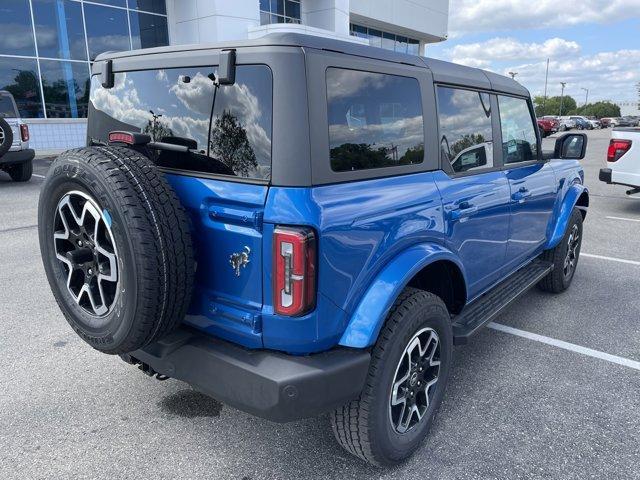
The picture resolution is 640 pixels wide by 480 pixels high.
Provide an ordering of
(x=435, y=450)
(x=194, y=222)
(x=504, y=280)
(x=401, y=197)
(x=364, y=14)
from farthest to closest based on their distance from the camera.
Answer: (x=364, y=14)
(x=504, y=280)
(x=435, y=450)
(x=401, y=197)
(x=194, y=222)

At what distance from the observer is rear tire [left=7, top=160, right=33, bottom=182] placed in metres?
11.6

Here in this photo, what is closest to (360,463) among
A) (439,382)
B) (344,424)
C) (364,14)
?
(344,424)

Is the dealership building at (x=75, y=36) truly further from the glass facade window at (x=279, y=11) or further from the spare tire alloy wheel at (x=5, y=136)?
the spare tire alloy wheel at (x=5, y=136)

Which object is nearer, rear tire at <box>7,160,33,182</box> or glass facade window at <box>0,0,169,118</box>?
rear tire at <box>7,160,33,182</box>

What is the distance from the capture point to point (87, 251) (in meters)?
2.23

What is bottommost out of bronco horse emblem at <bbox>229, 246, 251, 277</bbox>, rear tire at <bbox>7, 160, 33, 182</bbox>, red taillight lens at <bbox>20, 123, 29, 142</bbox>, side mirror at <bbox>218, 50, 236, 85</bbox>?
rear tire at <bbox>7, 160, 33, 182</bbox>

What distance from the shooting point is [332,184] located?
2.09m

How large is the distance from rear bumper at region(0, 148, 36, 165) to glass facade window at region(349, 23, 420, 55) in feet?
67.5

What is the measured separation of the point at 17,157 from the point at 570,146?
36.8 feet

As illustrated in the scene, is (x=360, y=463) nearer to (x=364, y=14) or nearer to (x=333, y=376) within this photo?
(x=333, y=376)

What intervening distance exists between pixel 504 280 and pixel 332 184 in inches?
89.2

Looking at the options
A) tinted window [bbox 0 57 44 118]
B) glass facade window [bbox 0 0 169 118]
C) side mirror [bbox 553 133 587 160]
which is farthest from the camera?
glass facade window [bbox 0 0 169 118]

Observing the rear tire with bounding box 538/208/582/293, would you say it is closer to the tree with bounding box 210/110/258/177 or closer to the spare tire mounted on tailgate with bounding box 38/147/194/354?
the tree with bounding box 210/110/258/177

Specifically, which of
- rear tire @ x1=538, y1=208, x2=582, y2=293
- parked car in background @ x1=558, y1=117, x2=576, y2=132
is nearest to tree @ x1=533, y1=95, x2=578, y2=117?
parked car in background @ x1=558, y1=117, x2=576, y2=132
